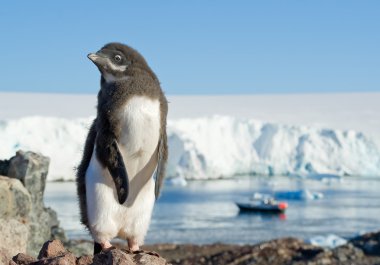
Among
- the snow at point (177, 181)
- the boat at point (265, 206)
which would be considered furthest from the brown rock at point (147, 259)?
the snow at point (177, 181)

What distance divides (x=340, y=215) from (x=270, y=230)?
4.19 m

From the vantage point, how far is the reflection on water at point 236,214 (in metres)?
20.4

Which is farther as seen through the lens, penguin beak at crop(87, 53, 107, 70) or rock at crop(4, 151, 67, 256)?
rock at crop(4, 151, 67, 256)

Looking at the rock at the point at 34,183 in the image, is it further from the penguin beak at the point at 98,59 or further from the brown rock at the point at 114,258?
the brown rock at the point at 114,258

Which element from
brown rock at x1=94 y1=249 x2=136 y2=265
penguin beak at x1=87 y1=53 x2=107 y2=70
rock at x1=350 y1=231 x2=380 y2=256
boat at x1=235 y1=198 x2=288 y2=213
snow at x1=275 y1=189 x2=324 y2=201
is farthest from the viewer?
snow at x1=275 y1=189 x2=324 y2=201

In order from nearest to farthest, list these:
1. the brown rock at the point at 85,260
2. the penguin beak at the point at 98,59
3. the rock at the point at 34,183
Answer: the brown rock at the point at 85,260
the penguin beak at the point at 98,59
the rock at the point at 34,183

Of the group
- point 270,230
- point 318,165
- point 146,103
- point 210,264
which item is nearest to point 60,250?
point 146,103

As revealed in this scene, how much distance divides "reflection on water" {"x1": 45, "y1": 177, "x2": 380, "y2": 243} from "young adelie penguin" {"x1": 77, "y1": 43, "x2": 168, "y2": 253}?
15.1 m

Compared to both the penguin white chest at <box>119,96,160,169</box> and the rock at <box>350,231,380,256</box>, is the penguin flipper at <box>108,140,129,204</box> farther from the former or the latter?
the rock at <box>350,231,380,256</box>

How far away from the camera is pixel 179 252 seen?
1272 centimetres

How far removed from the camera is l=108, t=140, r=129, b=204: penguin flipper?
9.78 feet

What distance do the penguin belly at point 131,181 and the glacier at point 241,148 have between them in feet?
100

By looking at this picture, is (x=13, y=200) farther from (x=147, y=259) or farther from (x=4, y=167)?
(x=147, y=259)

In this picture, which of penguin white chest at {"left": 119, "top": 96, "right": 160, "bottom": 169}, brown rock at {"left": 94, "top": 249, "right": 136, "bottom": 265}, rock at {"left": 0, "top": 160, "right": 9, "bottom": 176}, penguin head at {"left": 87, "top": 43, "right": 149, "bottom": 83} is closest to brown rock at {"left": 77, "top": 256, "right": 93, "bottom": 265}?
brown rock at {"left": 94, "top": 249, "right": 136, "bottom": 265}
